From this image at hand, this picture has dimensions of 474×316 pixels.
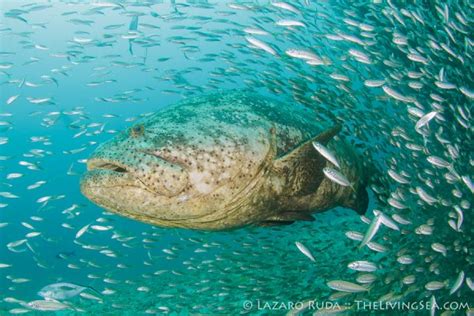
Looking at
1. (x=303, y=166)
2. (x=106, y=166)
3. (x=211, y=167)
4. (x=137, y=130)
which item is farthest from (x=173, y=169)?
(x=303, y=166)

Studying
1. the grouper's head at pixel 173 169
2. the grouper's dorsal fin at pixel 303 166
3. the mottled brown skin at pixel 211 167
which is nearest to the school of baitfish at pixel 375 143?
the grouper's dorsal fin at pixel 303 166

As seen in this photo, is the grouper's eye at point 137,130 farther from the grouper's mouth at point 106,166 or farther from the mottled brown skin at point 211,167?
the grouper's mouth at point 106,166

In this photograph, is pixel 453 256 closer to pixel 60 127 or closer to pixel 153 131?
pixel 153 131

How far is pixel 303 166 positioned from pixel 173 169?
1631 mm

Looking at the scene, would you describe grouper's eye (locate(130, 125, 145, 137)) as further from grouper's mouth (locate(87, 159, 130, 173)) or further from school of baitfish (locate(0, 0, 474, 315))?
school of baitfish (locate(0, 0, 474, 315))

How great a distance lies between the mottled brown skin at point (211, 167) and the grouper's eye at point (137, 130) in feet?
0.04

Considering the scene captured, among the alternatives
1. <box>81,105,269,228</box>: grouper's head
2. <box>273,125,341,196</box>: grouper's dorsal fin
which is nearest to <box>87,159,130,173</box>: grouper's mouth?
<box>81,105,269,228</box>: grouper's head

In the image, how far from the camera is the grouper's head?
3508mm

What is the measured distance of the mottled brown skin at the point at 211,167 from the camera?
354cm

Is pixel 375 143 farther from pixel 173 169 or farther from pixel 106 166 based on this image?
pixel 106 166

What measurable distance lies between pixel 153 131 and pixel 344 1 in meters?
9.35

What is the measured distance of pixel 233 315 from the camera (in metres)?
9.91

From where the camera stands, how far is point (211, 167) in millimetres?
3719

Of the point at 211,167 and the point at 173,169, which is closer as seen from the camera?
the point at 173,169
